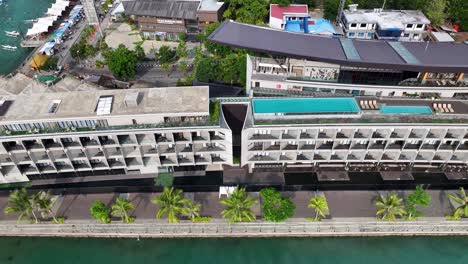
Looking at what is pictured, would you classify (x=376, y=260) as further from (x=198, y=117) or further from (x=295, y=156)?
(x=198, y=117)

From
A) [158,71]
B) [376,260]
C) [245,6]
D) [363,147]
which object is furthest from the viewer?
[245,6]

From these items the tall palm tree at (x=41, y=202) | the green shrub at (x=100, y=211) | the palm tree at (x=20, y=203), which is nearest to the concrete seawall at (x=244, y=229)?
the green shrub at (x=100, y=211)

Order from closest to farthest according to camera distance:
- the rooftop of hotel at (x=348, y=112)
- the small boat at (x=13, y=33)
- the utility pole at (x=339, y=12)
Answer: the rooftop of hotel at (x=348, y=112)
the utility pole at (x=339, y=12)
the small boat at (x=13, y=33)

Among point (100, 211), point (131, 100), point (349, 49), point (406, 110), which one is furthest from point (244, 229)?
point (349, 49)

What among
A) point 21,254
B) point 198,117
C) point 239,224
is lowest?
point 21,254

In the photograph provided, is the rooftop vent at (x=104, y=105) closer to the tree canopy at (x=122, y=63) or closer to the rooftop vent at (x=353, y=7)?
the tree canopy at (x=122, y=63)

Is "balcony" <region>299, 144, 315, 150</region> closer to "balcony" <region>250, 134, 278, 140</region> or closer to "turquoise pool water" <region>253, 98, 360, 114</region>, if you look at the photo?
"balcony" <region>250, 134, 278, 140</region>

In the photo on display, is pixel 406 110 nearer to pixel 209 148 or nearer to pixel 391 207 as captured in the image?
pixel 391 207

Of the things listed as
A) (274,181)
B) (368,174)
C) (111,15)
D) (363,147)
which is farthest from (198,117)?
(111,15)
